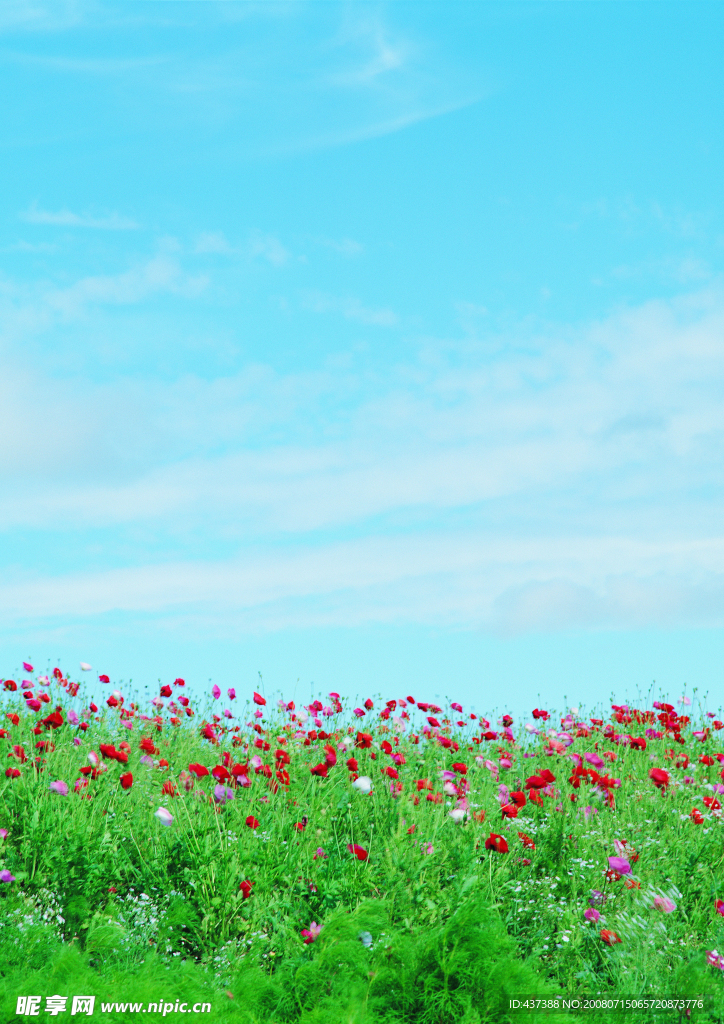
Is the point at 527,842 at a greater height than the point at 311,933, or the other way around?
the point at 527,842

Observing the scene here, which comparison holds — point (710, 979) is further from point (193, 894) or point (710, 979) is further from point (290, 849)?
point (193, 894)

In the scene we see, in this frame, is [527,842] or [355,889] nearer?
Answer: [355,889]

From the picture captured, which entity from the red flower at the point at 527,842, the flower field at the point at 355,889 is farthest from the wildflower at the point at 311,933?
the red flower at the point at 527,842

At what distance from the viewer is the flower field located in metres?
4.43

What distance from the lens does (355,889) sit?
207 inches

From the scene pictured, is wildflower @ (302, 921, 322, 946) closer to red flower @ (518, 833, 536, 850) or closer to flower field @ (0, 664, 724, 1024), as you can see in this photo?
flower field @ (0, 664, 724, 1024)

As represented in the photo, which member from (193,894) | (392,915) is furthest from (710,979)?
(193,894)

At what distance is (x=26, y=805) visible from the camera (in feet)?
20.1

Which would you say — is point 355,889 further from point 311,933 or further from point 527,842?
point 527,842

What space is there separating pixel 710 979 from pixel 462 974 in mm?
1373

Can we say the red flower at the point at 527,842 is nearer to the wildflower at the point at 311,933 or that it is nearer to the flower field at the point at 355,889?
the flower field at the point at 355,889

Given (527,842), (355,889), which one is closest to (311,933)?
(355,889)

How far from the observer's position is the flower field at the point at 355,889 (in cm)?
443

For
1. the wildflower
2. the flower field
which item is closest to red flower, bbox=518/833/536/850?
the flower field
